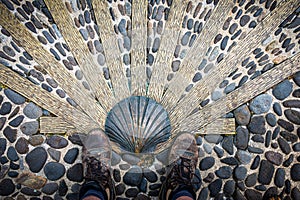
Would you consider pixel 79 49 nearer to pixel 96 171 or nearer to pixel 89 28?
pixel 89 28

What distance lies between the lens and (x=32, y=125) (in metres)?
1.84

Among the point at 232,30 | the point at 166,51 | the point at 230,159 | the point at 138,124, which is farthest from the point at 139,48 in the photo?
the point at 230,159

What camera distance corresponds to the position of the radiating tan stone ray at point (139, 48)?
74.9 inches

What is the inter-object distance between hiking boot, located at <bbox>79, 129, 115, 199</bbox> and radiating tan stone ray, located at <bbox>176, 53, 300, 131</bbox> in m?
0.49

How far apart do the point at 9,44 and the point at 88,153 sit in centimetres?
75

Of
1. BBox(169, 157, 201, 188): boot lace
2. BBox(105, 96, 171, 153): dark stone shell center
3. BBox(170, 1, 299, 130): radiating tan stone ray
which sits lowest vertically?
BBox(169, 157, 201, 188): boot lace

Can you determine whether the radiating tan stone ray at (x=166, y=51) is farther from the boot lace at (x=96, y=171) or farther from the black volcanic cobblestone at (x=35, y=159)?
the black volcanic cobblestone at (x=35, y=159)

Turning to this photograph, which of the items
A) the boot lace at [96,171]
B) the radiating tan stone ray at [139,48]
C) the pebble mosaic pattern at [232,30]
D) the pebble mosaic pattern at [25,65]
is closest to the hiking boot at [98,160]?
the boot lace at [96,171]

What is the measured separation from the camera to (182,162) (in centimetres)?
188

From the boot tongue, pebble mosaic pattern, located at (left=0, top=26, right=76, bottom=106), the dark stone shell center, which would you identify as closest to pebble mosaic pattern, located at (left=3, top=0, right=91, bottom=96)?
pebble mosaic pattern, located at (left=0, top=26, right=76, bottom=106)

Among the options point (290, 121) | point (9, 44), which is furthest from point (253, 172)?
point (9, 44)

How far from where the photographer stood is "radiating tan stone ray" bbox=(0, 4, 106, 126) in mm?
1790

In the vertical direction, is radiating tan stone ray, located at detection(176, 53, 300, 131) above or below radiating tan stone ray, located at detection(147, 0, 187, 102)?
below

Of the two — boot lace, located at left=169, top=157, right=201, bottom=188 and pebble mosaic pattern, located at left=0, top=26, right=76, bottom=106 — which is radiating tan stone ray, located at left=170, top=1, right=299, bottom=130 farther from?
pebble mosaic pattern, located at left=0, top=26, right=76, bottom=106
